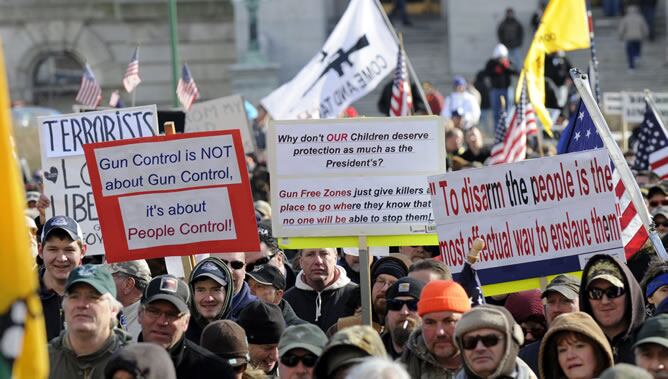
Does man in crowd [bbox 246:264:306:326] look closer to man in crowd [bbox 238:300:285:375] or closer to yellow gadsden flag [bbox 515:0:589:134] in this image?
man in crowd [bbox 238:300:285:375]

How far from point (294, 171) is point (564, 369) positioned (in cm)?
268

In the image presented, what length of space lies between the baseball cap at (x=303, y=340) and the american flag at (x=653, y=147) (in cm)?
704

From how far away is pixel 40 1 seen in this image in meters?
38.0

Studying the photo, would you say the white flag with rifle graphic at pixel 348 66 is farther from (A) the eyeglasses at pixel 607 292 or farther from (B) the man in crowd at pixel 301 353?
(B) the man in crowd at pixel 301 353

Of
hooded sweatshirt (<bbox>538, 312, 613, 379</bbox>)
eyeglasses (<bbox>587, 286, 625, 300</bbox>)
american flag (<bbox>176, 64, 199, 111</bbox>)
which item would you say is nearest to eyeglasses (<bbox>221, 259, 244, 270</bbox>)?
eyeglasses (<bbox>587, 286, 625, 300</bbox>)

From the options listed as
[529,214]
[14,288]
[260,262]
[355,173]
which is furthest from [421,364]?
[260,262]

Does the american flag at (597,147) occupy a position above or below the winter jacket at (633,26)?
below

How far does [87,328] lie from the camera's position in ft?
23.6

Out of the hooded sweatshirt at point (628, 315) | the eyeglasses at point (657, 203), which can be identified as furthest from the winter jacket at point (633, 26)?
the hooded sweatshirt at point (628, 315)

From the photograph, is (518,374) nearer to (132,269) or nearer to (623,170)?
(623,170)

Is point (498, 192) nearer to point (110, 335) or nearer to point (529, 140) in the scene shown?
point (110, 335)

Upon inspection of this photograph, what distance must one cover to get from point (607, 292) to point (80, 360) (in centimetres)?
235

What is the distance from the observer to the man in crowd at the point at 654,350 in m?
6.79

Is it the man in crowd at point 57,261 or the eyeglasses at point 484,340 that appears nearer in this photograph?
the eyeglasses at point 484,340
